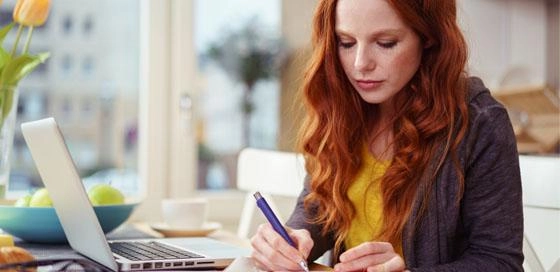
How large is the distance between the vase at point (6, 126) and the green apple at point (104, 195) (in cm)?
18

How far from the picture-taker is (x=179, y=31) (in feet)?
9.33

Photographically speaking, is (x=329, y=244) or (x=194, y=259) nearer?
(x=194, y=259)

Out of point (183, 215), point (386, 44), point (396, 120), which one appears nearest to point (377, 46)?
point (386, 44)

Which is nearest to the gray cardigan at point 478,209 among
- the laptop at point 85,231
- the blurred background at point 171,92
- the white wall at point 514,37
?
the laptop at point 85,231

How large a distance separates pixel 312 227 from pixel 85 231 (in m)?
0.41

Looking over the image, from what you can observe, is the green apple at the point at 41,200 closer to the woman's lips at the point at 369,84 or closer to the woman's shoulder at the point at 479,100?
the woman's lips at the point at 369,84

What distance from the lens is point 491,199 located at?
1.20m

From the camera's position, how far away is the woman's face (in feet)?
4.16

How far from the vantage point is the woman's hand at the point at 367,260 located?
1063mm

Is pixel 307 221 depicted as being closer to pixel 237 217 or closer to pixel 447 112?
pixel 447 112

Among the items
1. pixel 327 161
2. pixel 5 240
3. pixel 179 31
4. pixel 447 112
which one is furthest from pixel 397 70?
pixel 179 31

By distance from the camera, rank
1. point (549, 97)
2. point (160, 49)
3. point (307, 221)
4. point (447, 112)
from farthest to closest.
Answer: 1. point (549, 97)
2. point (160, 49)
3. point (307, 221)
4. point (447, 112)

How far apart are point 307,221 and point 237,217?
155 centimetres

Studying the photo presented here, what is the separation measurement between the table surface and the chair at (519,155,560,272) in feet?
1.19
